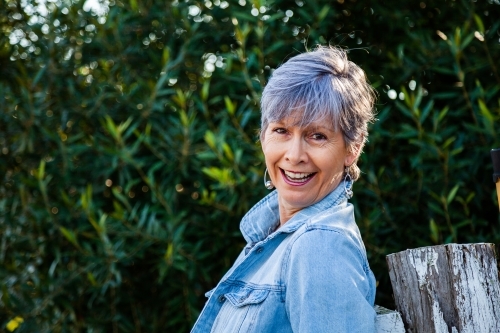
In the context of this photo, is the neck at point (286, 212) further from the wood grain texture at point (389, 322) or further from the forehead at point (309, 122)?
the wood grain texture at point (389, 322)

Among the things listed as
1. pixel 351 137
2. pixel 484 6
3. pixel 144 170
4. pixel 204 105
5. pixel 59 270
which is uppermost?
pixel 484 6

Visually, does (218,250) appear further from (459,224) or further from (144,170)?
(459,224)

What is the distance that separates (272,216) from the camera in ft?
7.46

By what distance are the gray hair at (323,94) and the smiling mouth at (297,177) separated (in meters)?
0.13

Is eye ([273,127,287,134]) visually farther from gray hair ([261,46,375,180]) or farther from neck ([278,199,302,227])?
neck ([278,199,302,227])

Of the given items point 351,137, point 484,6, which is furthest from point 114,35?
point 351,137

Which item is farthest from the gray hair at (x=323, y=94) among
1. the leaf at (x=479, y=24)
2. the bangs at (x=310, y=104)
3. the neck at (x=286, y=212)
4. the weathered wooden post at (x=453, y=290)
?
the leaf at (x=479, y=24)

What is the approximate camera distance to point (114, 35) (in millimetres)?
4000

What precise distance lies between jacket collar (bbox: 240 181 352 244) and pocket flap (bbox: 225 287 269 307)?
178 millimetres

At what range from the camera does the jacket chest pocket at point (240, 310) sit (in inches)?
70.6

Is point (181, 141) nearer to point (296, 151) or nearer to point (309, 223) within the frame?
point (296, 151)

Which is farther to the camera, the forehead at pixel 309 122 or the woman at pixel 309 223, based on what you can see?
the forehead at pixel 309 122

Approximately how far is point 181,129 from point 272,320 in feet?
6.52

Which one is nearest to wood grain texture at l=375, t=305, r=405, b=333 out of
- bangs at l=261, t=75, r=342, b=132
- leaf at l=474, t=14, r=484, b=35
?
bangs at l=261, t=75, r=342, b=132
